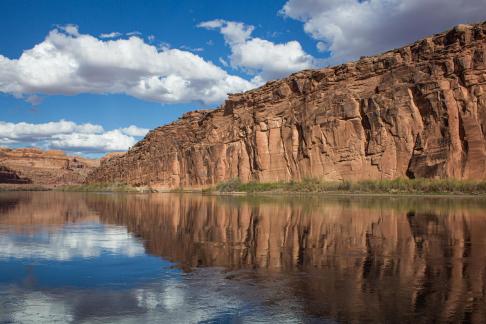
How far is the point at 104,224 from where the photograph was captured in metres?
24.8

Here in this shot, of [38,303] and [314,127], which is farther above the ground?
[314,127]

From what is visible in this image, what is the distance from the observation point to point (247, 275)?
1133 cm

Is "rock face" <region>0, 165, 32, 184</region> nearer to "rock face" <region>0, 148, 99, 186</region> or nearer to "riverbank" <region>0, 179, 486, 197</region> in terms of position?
"rock face" <region>0, 148, 99, 186</region>

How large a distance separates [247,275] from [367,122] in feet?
172

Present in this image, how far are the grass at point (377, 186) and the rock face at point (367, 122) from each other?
2113 mm

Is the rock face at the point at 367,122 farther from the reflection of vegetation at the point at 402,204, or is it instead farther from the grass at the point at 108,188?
the grass at the point at 108,188

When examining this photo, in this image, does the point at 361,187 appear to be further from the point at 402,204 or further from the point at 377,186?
the point at 402,204

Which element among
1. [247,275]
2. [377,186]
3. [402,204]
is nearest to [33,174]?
[377,186]

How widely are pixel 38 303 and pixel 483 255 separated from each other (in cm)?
1162

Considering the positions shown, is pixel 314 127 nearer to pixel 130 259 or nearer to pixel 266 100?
pixel 266 100

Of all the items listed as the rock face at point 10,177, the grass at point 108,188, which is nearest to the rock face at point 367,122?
the grass at point 108,188

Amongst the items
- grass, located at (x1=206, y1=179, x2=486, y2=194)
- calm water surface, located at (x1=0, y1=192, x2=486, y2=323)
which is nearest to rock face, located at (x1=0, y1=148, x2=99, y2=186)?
grass, located at (x1=206, y1=179, x2=486, y2=194)

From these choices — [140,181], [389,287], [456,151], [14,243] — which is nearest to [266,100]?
[456,151]

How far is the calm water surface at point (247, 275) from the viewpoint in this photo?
8.16 meters
